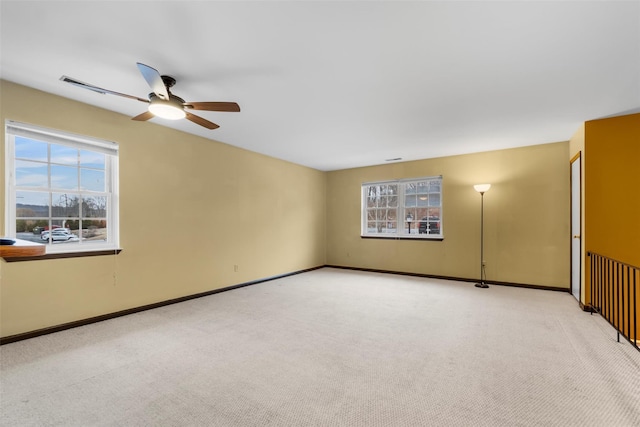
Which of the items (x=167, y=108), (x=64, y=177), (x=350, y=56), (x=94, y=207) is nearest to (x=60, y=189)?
(x=64, y=177)

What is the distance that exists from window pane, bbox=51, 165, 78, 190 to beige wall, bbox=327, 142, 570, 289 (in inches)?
Answer: 220

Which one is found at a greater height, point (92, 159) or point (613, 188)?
point (92, 159)

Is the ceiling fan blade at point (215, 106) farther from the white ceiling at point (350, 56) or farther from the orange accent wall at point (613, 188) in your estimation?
the orange accent wall at point (613, 188)

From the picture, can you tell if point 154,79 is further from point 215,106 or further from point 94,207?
point 94,207

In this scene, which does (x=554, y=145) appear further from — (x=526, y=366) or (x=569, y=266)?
(x=526, y=366)

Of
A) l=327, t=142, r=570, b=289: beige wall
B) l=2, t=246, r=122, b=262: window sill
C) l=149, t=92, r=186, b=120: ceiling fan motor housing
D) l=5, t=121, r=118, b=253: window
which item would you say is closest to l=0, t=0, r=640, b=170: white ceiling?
l=149, t=92, r=186, b=120: ceiling fan motor housing

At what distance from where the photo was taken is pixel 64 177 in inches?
129

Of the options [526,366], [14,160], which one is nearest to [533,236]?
[526,366]

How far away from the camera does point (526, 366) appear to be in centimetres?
234

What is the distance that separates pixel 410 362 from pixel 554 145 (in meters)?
4.75

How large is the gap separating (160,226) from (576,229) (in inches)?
248

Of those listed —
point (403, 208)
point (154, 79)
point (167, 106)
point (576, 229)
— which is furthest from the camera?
point (403, 208)

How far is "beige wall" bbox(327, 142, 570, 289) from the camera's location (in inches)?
189

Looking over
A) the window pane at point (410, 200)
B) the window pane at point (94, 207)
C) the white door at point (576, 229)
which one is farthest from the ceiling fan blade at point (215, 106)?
the white door at point (576, 229)
